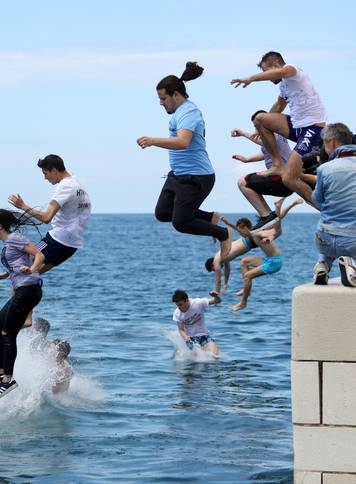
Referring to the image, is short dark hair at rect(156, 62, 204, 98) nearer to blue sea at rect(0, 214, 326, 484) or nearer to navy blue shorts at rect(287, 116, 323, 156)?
navy blue shorts at rect(287, 116, 323, 156)

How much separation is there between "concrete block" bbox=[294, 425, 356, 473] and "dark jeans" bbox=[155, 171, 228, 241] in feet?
13.7

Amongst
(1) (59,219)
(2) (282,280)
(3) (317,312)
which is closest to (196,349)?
(1) (59,219)

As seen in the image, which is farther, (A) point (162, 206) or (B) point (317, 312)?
(A) point (162, 206)

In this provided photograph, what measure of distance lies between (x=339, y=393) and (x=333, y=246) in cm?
165

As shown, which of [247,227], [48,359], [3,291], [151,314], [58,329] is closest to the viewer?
[247,227]

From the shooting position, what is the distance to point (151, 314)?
152 ft

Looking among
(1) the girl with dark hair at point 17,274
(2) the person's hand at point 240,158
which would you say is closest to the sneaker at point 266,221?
(2) the person's hand at point 240,158

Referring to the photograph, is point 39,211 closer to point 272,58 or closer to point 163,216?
point 163,216

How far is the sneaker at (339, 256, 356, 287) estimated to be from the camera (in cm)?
1103

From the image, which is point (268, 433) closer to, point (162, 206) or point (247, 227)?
point (247, 227)

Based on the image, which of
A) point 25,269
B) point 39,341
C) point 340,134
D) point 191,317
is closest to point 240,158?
point 25,269

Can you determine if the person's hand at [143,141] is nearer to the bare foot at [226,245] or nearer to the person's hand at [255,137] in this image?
the bare foot at [226,245]

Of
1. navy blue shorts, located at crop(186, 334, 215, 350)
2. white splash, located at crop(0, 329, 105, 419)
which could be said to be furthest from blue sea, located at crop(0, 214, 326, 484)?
navy blue shorts, located at crop(186, 334, 215, 350)

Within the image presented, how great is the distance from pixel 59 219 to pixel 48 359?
6707 mm
